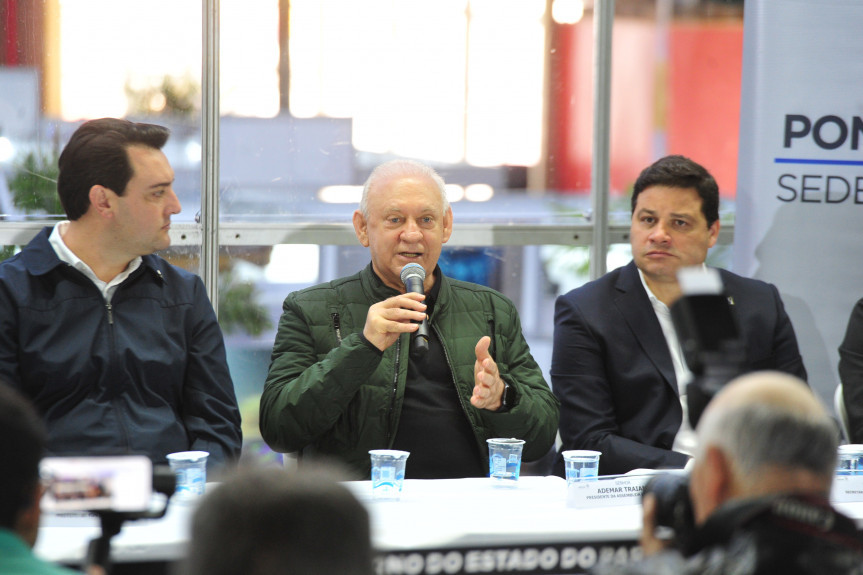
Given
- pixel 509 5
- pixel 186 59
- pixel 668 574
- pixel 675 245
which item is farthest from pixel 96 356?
pixel 509 5

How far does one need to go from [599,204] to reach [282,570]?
154 inches

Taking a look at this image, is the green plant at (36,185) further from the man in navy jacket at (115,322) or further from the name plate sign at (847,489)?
the name plate sign at (847,489)

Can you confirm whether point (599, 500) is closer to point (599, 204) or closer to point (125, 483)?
point (125, 483)

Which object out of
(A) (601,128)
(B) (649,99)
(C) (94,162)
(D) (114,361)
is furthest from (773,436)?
(B) (649,99)

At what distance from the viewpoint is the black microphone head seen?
3.23m

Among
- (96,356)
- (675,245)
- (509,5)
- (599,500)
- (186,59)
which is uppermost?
(509,5)

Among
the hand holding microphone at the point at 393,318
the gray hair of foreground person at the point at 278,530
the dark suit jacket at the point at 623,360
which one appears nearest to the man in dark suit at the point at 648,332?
the dark suit jacket at the point at 623,360

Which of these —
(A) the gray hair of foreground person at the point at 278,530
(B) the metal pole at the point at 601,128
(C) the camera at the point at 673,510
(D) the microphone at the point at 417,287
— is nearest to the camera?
(A) the gray hair of foreground person at the point at 278,530

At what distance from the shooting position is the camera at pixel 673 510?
5.03 ft

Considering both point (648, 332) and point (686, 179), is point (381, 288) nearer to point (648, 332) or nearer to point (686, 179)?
point (648, 332)

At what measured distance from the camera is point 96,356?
3.19 metres

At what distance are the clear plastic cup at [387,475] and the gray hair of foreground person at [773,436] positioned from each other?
1285 millimetres

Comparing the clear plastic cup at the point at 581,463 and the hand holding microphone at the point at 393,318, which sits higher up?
the hand holding microphone at the point at 393,318

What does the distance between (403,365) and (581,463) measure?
34.7 inches
